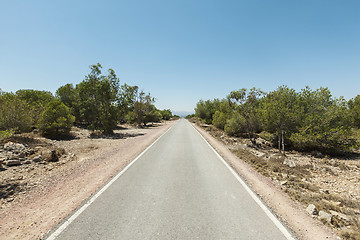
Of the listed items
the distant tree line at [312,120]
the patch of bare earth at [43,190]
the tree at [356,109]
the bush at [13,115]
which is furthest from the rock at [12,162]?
the tree at [356,109]

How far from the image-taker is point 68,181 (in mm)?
6180

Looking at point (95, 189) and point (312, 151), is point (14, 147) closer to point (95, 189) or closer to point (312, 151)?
point (95, 189)

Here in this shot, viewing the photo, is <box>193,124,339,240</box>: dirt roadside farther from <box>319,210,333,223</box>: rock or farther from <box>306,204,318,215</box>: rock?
<box>319,210,333,223</box>: rock

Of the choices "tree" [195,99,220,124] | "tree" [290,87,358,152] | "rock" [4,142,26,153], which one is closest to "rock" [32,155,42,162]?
"rock" [4,142,26,153]

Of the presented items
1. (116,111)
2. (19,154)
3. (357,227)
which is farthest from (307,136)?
(116,111)

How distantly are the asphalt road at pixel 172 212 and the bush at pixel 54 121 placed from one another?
1721cm

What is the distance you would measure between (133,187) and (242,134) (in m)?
24.0

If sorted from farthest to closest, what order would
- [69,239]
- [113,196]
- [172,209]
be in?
[113,196] → [172,209] → [69,239]

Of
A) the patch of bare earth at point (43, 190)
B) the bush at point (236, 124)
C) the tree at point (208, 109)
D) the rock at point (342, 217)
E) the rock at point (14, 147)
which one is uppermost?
the tree at point (208, 109)

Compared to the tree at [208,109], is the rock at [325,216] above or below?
below

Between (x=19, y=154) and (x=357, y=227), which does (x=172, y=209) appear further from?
(x=19, y=154)

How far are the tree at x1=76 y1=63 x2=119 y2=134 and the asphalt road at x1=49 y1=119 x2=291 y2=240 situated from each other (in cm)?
1951

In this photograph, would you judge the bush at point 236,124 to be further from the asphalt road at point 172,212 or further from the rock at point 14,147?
the rock at point 14,147

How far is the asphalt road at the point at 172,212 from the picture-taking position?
333cm
